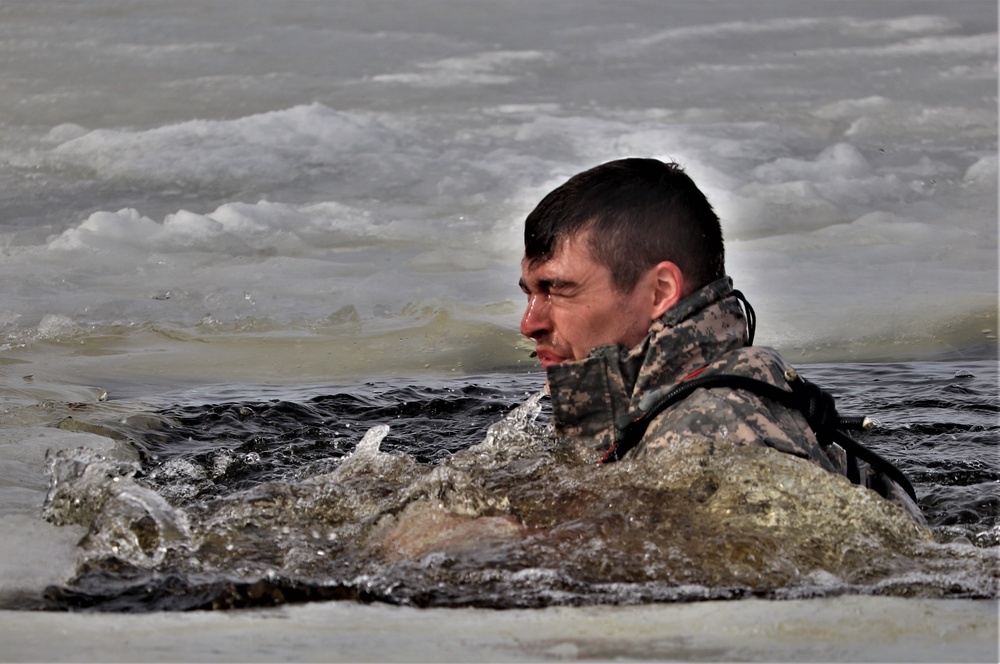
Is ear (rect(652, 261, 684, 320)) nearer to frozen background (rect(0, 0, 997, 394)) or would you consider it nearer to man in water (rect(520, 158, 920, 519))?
man in water (rect(520, 158, 920, 519))

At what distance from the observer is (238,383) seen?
4.69 m

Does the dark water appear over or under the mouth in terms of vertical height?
under

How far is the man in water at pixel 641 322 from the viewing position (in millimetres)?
2484

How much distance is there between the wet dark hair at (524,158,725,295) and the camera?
8.64 ft

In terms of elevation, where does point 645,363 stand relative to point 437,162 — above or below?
below

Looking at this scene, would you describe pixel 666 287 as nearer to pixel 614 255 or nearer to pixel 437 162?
pixel 614 255

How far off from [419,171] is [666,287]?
15.7 feet

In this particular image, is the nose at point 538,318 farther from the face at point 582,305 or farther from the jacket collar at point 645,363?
the jacket collar at point 645,363

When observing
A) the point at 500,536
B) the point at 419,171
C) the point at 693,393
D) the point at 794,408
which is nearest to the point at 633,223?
the point at 693,393

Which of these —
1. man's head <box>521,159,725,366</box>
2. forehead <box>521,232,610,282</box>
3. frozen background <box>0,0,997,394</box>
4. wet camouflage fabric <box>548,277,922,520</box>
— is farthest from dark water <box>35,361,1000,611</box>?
frozen background <box>0,0,997,394</box>

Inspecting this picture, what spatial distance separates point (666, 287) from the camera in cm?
262

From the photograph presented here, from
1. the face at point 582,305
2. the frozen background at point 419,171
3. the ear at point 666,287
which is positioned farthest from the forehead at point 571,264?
the frozen background at point 419,171

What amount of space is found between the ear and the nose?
0.25 m

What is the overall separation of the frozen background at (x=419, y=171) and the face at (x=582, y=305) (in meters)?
1.36
